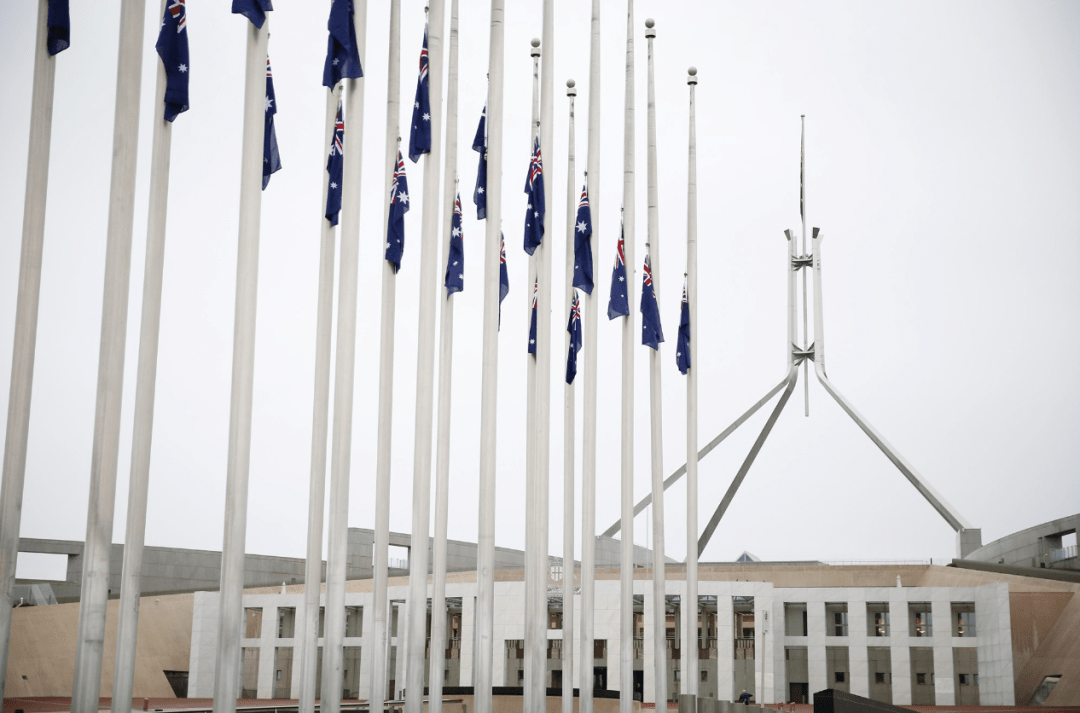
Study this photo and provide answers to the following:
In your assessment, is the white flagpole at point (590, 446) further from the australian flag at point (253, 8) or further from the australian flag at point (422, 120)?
the australian flag at point (253, 8)

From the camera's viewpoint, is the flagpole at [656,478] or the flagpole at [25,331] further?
the flagpole at [656,478]

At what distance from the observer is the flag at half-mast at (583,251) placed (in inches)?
771

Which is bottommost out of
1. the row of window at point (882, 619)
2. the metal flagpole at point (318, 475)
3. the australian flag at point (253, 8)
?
the row of window at point (882, 619)

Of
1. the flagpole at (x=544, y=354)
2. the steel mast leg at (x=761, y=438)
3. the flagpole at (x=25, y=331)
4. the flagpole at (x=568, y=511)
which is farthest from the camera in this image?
the steel mast leg at (x=761, y=438)

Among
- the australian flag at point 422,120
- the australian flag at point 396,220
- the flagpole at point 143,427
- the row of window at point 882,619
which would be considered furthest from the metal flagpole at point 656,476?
the row of window at point 882,619

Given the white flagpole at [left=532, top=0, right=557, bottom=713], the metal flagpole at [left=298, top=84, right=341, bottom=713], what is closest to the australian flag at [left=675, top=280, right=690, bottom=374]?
the white flagpole at [left=532, top=0, right=557, bottom=713]

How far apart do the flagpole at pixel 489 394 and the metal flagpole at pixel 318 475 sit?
8.36 feet

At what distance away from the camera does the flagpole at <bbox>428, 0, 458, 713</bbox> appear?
57.4 feet

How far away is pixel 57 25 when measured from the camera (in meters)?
13.3

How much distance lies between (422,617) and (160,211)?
7194mm

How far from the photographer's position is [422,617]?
647 inches

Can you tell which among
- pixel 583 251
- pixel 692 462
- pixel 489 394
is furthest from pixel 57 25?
pixel 692 462

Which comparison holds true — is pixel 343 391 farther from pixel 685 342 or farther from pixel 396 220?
pixel 685 342

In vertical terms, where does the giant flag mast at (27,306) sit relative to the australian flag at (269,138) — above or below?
below
